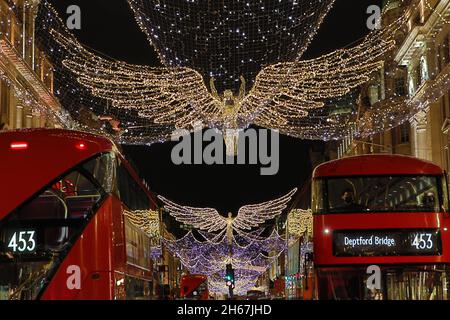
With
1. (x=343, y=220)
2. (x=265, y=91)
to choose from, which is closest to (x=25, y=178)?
(x=343, y=220)

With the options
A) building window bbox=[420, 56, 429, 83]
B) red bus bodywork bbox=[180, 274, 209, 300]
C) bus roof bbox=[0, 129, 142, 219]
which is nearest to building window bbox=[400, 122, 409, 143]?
building window bbox=[420, 56, 429, 83]

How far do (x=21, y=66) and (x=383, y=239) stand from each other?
27.0m

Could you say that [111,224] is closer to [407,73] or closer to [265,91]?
[265,91]

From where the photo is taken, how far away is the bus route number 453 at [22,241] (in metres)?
10.8

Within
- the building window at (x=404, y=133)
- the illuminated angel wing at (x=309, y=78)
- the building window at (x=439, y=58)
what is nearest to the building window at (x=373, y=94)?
the building window at (x=404, y=133)

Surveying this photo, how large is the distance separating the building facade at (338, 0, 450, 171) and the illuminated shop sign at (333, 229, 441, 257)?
18.1 meters

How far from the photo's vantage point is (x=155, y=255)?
61.4 feet

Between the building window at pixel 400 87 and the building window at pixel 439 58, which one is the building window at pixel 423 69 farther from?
the building window at pixel 400 87

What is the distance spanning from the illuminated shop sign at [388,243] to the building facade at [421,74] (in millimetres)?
18123

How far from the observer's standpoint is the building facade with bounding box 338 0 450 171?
116ft

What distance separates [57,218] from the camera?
1109 centimetres

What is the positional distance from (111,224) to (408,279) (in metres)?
5.77

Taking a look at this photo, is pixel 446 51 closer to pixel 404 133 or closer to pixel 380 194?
pixel 404 133

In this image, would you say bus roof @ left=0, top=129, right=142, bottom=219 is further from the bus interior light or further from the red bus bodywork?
the red bus bodywork
